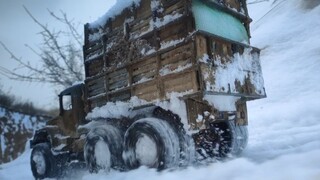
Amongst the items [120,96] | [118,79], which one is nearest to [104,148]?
[120,96]

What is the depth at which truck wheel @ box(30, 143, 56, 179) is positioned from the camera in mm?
8320

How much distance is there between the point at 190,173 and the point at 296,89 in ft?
32.1

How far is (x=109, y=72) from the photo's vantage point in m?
7.11

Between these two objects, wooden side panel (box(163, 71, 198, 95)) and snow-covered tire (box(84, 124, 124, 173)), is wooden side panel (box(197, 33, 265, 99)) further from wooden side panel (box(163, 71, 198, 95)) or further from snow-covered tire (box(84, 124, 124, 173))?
snow-covered tire (box(84, 124, 124, 173))

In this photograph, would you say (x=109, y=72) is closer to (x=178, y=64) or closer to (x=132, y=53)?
(x=132, y=53)

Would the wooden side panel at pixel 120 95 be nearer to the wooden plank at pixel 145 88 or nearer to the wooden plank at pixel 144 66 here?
the wooden plank at pixel 145 88

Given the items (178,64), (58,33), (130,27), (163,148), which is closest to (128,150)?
(163,148)

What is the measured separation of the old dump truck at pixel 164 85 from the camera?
555cm

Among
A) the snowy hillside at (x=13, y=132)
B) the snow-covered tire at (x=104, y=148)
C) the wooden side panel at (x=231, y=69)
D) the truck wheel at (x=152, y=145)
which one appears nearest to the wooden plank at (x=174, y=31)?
the wooden side panel at (x=231, y=69)

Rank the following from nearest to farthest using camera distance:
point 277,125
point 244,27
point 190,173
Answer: point 190,173
point 244,27
point 277,125

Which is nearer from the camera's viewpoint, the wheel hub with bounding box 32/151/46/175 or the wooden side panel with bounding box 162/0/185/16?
the wooden side panel with bounding box 162/0/185/16

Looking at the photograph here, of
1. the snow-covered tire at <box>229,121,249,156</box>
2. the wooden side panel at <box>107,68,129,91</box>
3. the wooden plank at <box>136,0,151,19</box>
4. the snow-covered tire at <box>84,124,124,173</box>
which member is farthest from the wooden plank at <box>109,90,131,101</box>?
the snow-covered tire at <box>229,121,249,156</box>

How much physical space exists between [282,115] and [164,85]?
5959 mm

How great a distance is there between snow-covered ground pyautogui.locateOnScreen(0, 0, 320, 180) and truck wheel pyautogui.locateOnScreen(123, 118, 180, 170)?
229 millimetres
